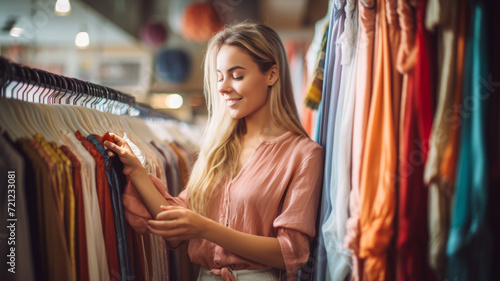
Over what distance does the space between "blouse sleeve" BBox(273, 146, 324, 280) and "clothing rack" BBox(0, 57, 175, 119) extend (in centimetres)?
71

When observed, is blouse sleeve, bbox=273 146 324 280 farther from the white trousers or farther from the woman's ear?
the woman's ear

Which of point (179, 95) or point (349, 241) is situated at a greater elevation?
point (179, 95)

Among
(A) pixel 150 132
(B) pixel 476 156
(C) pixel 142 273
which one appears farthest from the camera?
(A) pixel 150 132

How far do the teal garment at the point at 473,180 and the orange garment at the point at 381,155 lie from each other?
0.45ft

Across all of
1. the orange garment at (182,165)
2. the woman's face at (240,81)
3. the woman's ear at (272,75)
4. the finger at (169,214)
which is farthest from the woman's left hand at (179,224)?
the orange garment at (182,165)

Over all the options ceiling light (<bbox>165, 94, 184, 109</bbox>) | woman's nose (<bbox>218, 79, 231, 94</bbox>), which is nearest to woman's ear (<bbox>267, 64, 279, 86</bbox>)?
woman's nose (<bbox>218, 79, 231, 94</bbox>)

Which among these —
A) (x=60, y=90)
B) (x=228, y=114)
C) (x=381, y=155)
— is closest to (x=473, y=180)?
(x=381, y=155)

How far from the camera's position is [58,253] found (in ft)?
3.16

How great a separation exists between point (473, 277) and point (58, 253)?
0.89 metres

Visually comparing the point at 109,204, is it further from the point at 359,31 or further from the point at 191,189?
the point at 359,31

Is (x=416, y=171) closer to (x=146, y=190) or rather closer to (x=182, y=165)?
(x=146, y=190)

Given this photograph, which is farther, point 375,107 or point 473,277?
point 375,107

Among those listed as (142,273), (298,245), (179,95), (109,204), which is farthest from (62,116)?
(179,95)

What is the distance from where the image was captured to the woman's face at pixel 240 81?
130 centimetres
